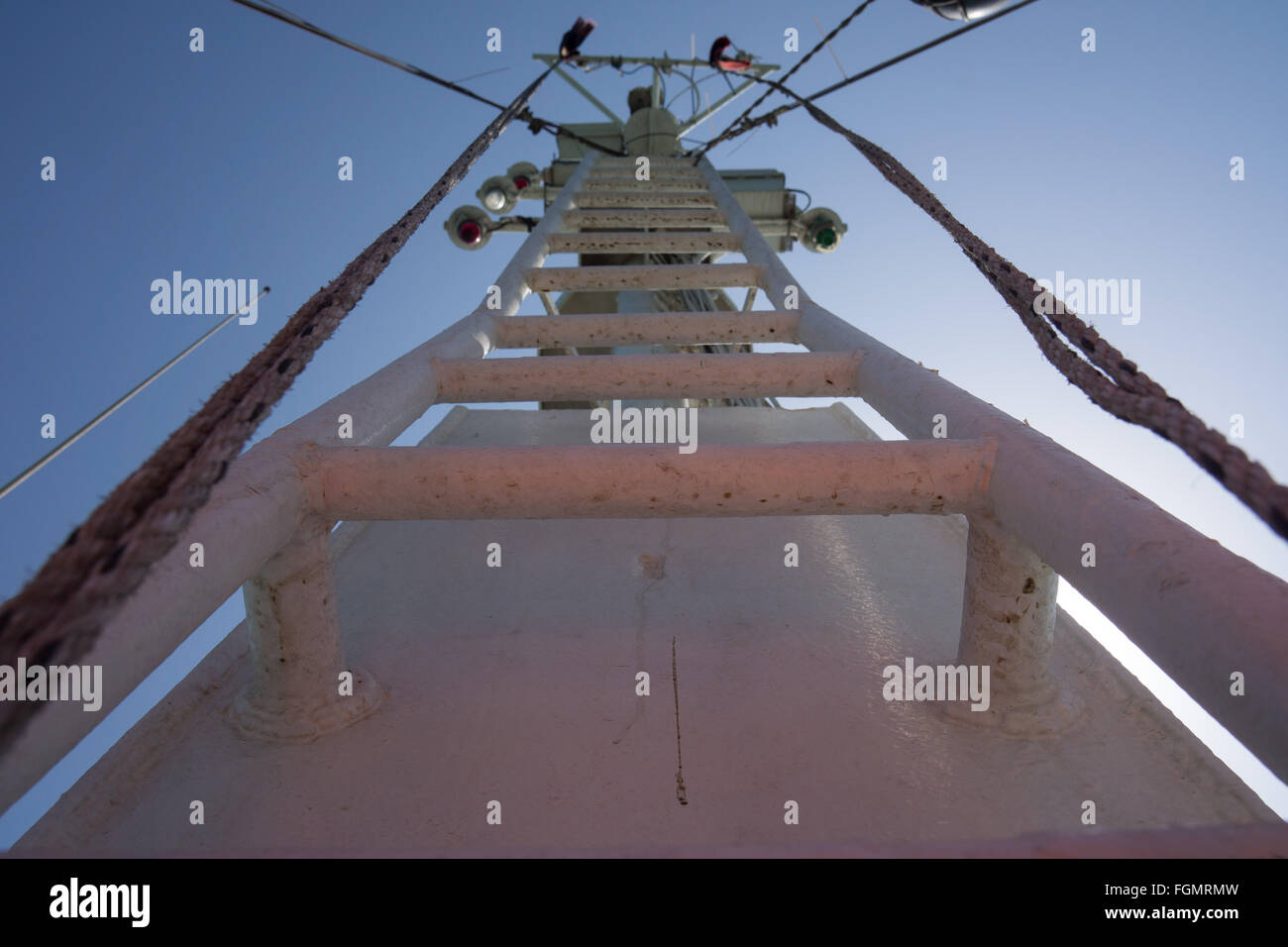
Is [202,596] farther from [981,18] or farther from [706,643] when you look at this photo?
[981,18]

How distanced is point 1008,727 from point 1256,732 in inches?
25.0

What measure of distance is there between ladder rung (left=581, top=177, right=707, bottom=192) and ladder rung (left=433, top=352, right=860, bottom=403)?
2426mm

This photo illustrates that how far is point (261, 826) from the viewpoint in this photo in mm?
1031

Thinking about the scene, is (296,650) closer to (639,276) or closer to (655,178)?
(639,276)

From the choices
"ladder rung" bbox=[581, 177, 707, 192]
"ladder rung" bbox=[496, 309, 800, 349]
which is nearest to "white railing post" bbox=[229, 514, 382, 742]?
"ladder rung" bbox=[496, 309, 800, 349]

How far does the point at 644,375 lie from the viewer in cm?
171

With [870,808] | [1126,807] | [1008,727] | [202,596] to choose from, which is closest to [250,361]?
[202,596]

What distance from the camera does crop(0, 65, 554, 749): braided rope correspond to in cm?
52

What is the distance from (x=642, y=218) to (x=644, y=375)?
2035 millimetres

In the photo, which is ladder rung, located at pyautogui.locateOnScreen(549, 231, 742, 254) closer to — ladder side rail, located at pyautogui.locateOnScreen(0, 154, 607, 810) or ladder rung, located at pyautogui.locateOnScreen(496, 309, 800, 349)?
ladder rung, located at pyautogui.locateOnScreen(496, 309, 800, 349)

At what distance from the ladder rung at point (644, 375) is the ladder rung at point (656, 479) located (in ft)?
1.88

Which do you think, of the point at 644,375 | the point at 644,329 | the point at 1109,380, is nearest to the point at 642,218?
the point at 644,329

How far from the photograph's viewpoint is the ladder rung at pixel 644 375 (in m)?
1.67

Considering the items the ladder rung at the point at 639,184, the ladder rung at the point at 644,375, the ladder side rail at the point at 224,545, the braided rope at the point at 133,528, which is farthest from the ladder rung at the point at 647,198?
the braided rope at the point at 133,528
